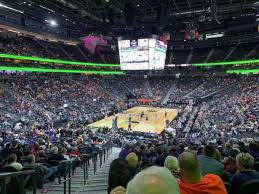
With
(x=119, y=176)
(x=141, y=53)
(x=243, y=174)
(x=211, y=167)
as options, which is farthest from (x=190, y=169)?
(x=141, y=53)

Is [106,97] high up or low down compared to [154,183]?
up

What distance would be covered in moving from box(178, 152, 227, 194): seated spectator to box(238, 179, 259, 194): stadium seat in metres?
1.07

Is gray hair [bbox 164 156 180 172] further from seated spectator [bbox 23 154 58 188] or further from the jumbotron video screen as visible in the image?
the jumbotron video screen

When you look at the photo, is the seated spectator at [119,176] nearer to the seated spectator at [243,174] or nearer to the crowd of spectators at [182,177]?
the crowd of spectators at [182,177]

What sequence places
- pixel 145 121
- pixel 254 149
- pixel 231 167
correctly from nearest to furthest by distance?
pixel 231 167 < pixel 254 149 < pixel 145 121

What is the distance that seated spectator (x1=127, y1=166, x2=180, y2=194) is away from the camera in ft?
4.07

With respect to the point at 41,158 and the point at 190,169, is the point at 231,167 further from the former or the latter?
the point at 41,158

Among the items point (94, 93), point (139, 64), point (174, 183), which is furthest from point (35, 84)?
point (174, 183)

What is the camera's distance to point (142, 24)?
1188 inches

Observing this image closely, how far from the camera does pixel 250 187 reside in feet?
11.0

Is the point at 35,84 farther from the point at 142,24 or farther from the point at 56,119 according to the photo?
the point at 142,24

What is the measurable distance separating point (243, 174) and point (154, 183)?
3038mm

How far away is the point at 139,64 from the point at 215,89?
20739mm

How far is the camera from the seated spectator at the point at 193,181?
237 centimetres
